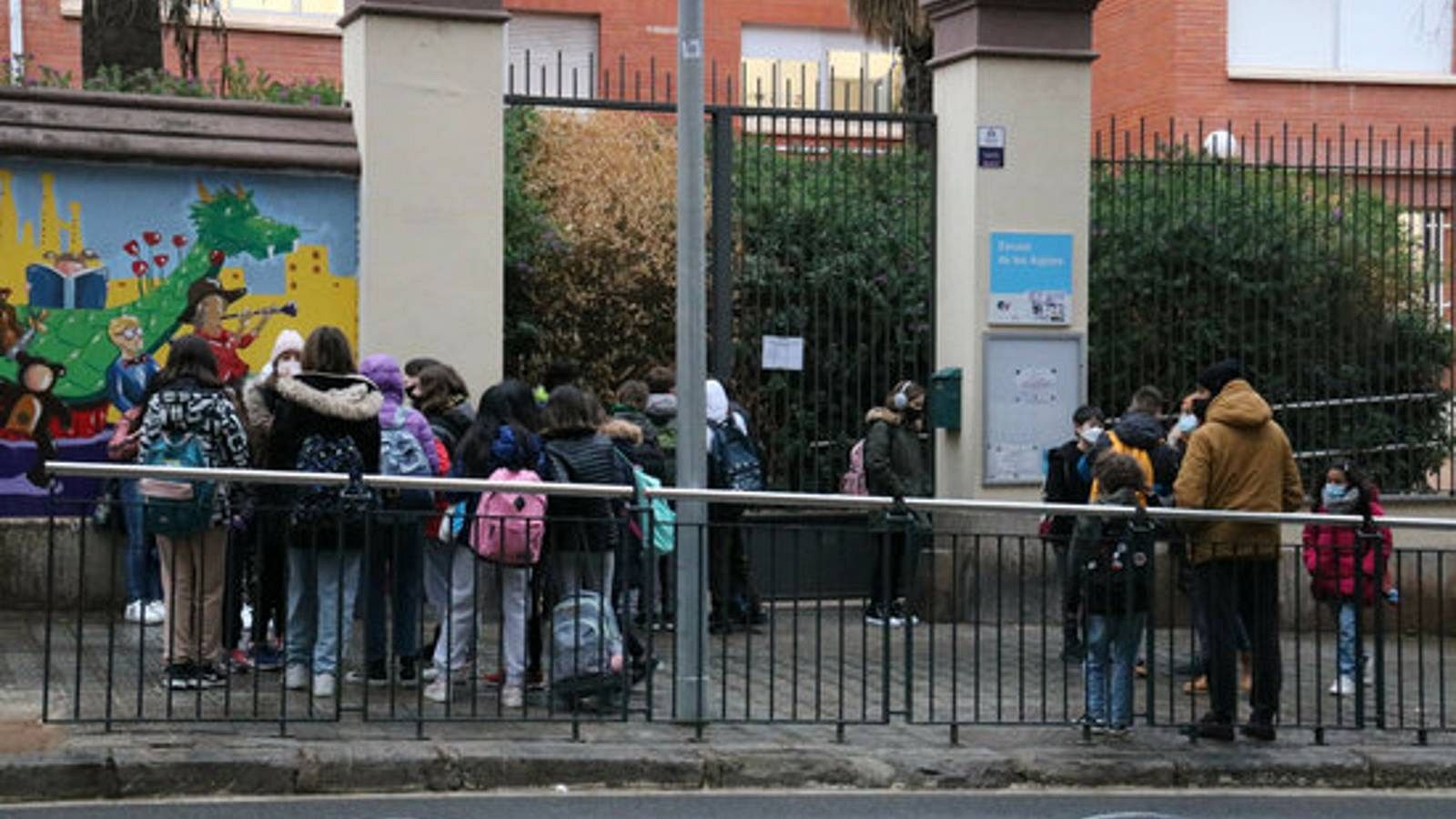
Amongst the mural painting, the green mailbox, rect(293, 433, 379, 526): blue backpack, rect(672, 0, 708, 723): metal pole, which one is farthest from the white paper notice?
rect(293, 433, 379, 526): blue backpack

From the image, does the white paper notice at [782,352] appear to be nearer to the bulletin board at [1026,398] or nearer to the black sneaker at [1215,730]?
the bulletin board at [1026,398]

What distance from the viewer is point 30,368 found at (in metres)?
13.5

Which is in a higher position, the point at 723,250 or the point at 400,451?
the point at 723,250

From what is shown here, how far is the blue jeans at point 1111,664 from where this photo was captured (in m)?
10.9

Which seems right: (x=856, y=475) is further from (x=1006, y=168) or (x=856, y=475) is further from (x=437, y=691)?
(x=437, y=691)

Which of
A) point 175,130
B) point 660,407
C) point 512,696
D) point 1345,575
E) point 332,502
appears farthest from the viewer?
point 660,407

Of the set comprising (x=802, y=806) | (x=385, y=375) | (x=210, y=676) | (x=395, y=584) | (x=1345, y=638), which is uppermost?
(x=385, y=375)

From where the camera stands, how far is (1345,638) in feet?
39.2

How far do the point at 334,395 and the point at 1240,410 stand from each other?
4362mm

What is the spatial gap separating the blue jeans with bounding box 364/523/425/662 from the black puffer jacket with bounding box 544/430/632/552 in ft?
2.21

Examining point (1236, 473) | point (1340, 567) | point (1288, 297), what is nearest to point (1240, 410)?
point (1236, 473)

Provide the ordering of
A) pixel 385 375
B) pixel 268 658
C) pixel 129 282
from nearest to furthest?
pixel 268 658, pixel 385 375, pixel 129 282

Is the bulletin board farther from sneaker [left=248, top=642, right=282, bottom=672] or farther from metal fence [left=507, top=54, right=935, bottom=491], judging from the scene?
sneaker [left=248, top=642, right=282, bottom=672]

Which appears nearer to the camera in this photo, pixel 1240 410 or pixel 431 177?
pixel 1240 410
